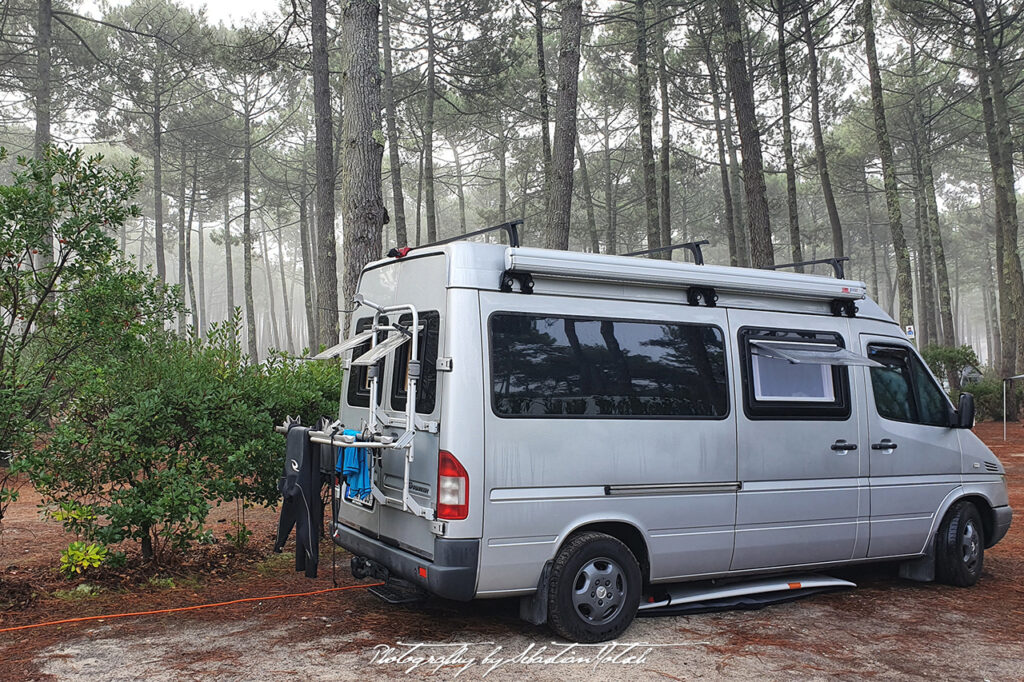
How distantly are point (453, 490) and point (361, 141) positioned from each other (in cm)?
603

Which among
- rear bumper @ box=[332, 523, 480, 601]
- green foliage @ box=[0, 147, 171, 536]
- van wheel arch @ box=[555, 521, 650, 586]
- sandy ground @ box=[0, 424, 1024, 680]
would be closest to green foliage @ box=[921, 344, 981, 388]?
sandy ground @ box=[0, 424, 1024, 680]

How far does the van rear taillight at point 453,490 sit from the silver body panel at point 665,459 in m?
0.04

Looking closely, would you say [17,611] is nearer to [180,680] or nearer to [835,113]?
[180,680]

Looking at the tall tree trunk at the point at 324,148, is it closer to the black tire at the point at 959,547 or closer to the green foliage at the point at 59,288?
the green foliage at the point at 59,288

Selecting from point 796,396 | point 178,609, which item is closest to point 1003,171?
point 796,396

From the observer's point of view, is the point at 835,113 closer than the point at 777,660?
No

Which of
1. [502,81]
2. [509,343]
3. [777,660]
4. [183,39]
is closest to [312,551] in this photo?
[509,343]

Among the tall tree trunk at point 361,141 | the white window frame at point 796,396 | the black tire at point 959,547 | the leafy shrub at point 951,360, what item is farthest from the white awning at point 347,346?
the leafy shrub at point 951,360

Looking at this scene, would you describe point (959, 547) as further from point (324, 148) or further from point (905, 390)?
point (324, 148)

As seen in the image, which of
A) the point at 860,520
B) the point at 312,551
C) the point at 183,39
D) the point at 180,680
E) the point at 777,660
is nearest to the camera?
the point at 180,680

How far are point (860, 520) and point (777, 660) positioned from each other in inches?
71.1

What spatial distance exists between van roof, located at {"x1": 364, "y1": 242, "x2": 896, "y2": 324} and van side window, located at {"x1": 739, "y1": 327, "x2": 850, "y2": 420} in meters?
0.25

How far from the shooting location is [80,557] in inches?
225

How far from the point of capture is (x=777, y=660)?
4.71 m
